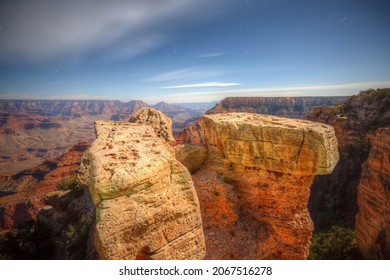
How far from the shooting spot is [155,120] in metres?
10.1

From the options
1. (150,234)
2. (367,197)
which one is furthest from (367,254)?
(150,234)

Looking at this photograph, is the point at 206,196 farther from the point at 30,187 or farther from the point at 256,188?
the point at 30,187

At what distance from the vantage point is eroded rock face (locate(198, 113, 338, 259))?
686 cm

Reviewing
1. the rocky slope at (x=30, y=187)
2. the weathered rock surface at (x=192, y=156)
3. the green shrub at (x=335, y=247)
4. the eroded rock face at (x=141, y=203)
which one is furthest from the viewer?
the rocky slope at (x=30, y=187)

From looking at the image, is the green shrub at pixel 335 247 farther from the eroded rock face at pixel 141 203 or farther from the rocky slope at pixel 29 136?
the rocky slope at pixel 29 136

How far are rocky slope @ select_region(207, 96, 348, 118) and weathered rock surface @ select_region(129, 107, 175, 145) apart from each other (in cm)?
7505

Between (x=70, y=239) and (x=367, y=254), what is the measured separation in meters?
18.4

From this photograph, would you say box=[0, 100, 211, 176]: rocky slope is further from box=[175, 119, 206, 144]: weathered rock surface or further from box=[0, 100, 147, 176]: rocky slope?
box=[175, 119, 206, 144]: weathered rock surface

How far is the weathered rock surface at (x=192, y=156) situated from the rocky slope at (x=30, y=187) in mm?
28003

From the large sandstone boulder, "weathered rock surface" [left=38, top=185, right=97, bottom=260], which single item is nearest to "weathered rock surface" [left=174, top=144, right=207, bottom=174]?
the large sandstone boulder

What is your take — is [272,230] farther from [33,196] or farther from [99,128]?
[33,196]

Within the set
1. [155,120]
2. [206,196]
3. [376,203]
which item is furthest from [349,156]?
[155,120]

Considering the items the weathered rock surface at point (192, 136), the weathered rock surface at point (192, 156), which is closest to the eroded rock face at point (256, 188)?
the weathered rock surface at point (192, 156)

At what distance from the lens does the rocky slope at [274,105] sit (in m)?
85.8
